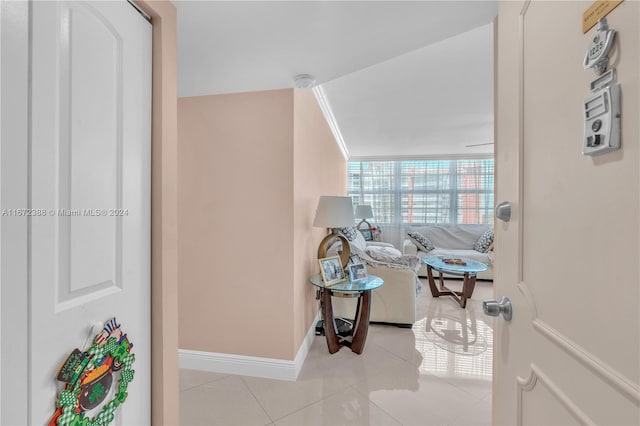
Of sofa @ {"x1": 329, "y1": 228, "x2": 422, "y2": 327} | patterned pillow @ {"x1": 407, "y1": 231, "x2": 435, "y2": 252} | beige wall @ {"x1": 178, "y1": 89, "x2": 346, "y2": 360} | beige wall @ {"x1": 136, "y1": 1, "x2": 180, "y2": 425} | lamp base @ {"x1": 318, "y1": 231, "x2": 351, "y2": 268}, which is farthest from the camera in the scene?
patterned pillow @ {"x1": 407, "y1": 231, "x2": 435, "y2": 252}

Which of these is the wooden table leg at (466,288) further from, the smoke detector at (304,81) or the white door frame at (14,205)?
the white door frame at (14,205)

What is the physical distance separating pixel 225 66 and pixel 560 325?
1931 mm

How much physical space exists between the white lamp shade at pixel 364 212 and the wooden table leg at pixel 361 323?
359cm

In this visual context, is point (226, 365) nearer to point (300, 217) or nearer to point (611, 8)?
point (300, 217)

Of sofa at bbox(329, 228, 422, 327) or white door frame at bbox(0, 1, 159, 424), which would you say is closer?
white door frame at bbox(0, 1, 159, 424)

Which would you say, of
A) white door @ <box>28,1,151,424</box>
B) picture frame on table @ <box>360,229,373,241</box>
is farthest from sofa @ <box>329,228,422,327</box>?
picture frame on table @ <box>360,229,373,241</box>

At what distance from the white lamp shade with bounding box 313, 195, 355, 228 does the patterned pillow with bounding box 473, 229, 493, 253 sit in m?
3.71

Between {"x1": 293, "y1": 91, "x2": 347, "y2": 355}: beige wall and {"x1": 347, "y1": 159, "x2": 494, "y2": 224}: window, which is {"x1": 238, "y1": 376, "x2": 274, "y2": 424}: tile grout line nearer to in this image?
{"x1": 293, "y1": 91, "x2": 347, "y2": 355}: beige wall

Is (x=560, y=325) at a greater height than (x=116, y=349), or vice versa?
(x=560, y=325)

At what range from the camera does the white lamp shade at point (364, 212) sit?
5868 millimetres

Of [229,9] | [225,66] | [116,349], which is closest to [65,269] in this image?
[116,349]

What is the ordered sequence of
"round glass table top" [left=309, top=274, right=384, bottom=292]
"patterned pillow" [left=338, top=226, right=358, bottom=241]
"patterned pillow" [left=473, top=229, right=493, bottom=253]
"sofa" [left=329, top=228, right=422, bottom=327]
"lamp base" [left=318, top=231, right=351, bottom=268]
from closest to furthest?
"round glass table top" [left=309, top=274, right=384, bottom=292] → "lamp base" [left=318, top=231, right=351, bottom=268] → "sofa" [left=329, top=228, right=422, bottom=327] → "patterned pillow" [left=338, top=226, right=358, bottom=241] → "patterned pillow" [left=473, top=229, right=493, bottom=253]

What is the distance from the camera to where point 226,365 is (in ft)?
6.95

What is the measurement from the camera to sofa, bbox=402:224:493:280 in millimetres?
4977
